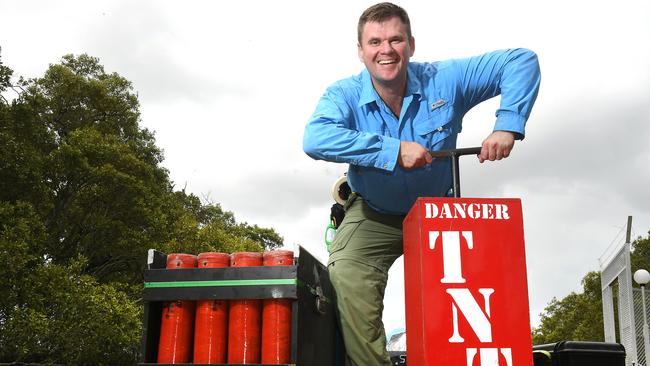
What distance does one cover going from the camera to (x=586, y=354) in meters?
3.69

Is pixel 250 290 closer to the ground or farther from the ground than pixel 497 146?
closer to the ground

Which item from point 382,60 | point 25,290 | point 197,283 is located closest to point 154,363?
point 197,283

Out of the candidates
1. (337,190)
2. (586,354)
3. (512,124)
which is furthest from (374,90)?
(586,354)

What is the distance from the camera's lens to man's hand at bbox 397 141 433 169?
2.44 m

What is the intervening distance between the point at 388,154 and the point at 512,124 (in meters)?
0.54

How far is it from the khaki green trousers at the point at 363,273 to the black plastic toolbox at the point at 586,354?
1367mm

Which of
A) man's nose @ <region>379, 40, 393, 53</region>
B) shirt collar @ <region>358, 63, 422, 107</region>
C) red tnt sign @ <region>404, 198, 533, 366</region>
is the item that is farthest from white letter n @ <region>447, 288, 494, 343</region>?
man's nose @ <region>379, 40, 393, 53</region>

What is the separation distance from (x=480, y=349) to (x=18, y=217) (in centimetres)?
1392

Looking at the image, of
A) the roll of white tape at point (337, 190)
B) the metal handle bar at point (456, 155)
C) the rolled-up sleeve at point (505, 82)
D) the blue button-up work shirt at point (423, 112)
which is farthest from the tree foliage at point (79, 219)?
the metal handle bar at point (456, 155)

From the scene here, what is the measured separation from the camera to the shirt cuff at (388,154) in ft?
8.18

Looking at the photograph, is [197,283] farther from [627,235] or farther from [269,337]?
[627,235]

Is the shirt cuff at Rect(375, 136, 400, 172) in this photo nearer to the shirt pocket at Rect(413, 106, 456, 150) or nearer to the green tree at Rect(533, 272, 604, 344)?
the shirt pocket at Rect(413, 106, 456, 150)

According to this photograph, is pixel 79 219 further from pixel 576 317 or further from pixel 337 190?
pixel 576 317

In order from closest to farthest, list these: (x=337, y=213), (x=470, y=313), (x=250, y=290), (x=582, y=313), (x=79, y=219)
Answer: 1. (x=470, y=313)
2. (x=250, y=290)
3. (x=337, y=213)
4. (x=79, y=219)
5. (x=582, y=313)
